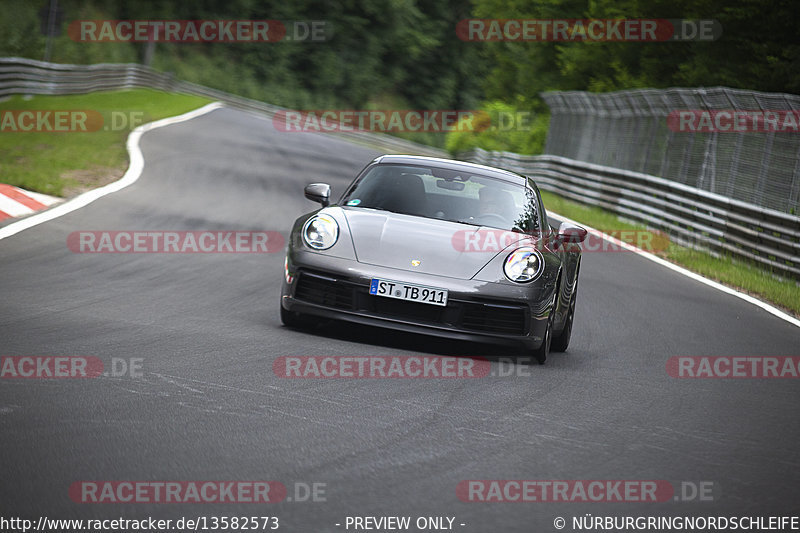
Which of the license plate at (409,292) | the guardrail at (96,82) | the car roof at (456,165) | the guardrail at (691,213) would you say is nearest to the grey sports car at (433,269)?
the license plate at (409,292)

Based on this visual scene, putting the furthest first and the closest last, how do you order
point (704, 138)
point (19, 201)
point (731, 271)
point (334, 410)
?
point (704, 138) < point (731, 271) < point (19, 201) < point (334, 410)

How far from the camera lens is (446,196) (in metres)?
8.32

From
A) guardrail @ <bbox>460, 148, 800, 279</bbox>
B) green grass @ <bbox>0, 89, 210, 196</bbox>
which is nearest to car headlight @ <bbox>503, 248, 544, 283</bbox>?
guardrail @ <bbox>460, 148, 800, 279</bbox>

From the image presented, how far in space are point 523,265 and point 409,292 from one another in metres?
0.84

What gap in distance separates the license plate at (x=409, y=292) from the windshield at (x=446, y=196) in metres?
1.12

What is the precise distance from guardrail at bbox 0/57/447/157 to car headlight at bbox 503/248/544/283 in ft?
76.5

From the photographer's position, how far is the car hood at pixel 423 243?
7133 millimetres

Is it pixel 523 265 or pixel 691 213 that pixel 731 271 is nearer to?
pixel 691 213

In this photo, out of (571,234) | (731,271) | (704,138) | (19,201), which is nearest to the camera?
(571,234)

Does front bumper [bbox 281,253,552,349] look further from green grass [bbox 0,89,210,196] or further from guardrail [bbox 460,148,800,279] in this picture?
guardrail [bbox 460,148,800,279]

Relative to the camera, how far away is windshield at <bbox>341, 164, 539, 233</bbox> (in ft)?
26.6

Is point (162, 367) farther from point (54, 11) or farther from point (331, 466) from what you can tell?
point (54, 11)

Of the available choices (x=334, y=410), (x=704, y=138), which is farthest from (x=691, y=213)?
(x=334, y=410)

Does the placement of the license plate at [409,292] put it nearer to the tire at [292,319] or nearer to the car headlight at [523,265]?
the car headlight at [523,265]
